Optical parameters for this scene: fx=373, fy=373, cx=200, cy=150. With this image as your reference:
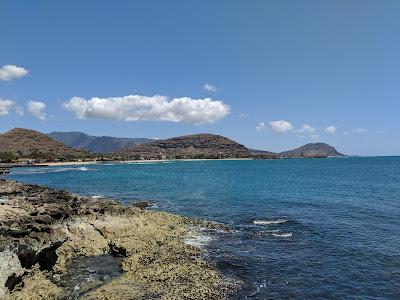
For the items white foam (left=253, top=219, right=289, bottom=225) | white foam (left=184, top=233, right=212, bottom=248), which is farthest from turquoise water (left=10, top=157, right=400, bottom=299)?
white foam (left=184, top=233, right=212, bottom=248)

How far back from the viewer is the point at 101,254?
31172mm

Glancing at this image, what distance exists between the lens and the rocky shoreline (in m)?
23.1

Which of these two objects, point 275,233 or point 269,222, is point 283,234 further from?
point 269,222

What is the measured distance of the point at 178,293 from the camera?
23297 millimetres

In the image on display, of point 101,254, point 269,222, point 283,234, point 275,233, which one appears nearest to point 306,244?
point 283,234

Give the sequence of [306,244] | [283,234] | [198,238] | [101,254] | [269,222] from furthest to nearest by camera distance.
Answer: [269,222]
[283,234]
[198,238]
[306,244]
[101,254]

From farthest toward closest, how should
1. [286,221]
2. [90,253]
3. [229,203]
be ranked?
[229,203]
[286,221]
[90,253]

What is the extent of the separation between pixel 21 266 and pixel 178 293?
10207mm

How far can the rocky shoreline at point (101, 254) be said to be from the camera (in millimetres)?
23109

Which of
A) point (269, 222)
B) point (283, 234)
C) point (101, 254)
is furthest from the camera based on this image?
point (269, 222)

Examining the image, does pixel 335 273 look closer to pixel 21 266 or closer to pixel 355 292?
pixel 355 292

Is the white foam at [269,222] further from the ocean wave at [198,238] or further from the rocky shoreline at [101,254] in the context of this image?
the rocky shoreline at [101,254]

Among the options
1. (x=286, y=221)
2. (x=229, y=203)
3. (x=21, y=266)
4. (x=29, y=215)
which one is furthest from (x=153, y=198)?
(x=21, y=266)

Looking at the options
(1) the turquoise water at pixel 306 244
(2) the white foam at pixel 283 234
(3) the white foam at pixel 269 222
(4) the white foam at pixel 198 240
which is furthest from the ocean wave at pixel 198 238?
(3) the white foam at pixel 269 222
